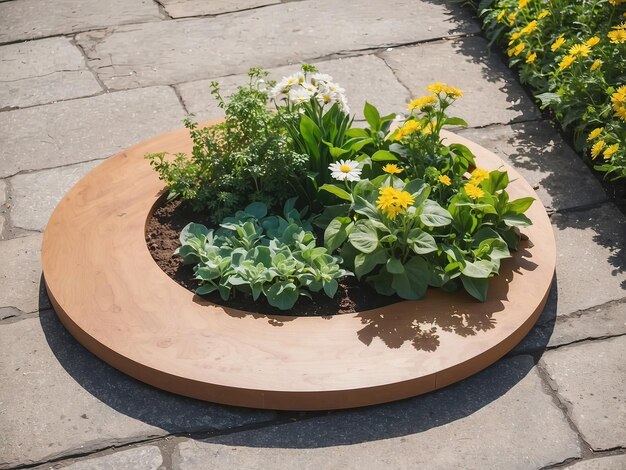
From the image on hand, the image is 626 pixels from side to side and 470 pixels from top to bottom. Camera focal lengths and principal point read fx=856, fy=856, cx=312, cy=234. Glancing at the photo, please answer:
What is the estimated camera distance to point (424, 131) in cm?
380

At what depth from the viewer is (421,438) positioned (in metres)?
2.90

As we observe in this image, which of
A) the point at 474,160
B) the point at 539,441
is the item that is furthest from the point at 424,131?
the point at 539,441

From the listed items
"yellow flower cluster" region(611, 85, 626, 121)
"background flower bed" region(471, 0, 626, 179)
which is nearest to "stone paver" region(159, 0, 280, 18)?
"background flower bed" region(471, 0, 626, 179)

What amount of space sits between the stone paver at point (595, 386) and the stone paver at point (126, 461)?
1.45 m

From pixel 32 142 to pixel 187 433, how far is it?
2.26 meters

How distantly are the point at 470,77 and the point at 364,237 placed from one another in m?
2.19

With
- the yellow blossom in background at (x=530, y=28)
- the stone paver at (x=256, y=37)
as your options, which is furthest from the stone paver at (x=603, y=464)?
the stone paver at (x=256, y=37)

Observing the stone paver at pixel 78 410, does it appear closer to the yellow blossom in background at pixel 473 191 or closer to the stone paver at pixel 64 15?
the yellow blossom in background at pixel 473 191

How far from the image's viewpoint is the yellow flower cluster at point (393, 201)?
122 inches

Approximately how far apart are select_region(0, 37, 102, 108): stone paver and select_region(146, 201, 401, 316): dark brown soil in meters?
1.59

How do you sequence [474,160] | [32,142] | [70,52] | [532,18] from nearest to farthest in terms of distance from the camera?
[474,160]
[32,142]
[532,18]
[70,52]

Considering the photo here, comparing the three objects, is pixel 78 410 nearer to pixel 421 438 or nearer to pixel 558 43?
pixel 421 438

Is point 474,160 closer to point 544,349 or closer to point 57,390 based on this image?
point 544,349

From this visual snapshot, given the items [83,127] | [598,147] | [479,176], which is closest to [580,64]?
[598,147]
